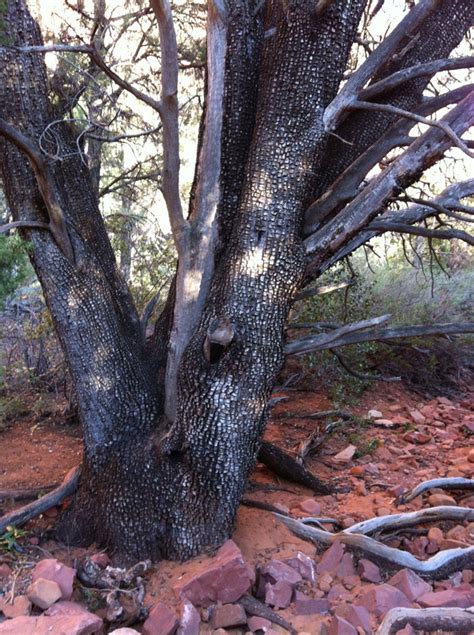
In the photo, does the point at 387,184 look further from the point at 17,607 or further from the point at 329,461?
the point at 17,607

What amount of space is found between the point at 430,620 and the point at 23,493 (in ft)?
9.84

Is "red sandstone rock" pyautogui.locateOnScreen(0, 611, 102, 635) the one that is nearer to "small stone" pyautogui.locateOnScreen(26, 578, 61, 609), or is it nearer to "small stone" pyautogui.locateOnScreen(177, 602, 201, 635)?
"small stone" pyautogui.locateOnScreen(26, 578, 61, 609)

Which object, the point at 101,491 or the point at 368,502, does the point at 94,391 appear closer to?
the point at 101,491

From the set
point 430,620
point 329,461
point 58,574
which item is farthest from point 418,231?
point 58,574

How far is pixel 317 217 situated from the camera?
3957 millimetres

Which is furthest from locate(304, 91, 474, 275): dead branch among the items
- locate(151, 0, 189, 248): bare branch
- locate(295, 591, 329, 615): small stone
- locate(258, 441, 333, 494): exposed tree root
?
locate(295, 591, 329, 615): small stone

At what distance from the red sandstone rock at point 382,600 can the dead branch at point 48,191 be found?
2.74 meters

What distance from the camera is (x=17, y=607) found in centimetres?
317

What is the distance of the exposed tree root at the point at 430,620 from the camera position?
9.40ft

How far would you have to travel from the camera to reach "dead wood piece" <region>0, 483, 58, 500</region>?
4.39m

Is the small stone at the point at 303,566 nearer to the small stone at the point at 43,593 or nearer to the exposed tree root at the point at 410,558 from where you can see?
the exposed tree root at the point at 410,558

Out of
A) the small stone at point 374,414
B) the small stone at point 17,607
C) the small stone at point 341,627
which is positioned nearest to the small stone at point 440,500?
the small stone at point 341,627

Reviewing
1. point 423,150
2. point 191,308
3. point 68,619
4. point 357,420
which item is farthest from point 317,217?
point 357,420

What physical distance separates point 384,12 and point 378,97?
3.39m
